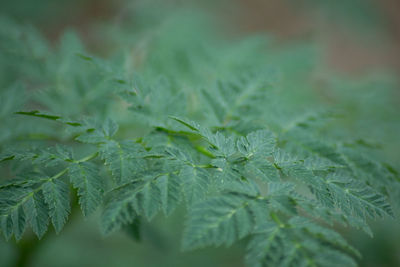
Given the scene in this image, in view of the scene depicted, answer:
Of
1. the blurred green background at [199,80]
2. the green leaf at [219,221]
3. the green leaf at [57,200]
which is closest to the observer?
the green leaf at [219,221]

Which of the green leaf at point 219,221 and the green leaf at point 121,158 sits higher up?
the green leaf at point 121,158

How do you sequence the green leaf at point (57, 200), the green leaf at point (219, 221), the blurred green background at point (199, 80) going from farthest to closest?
the blurred green background at point (199, 80), the green leaf at point (57, 200), the green leaf at point (219, 221)

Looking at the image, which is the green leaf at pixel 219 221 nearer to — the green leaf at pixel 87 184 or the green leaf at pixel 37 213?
the green leaf at pixel 87 184

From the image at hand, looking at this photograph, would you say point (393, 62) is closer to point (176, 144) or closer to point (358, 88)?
point (358, 88)

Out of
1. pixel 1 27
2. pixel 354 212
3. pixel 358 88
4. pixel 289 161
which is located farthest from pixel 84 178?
pixel 358 88

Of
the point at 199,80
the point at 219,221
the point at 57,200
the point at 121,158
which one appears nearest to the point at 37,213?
the point at 57,200

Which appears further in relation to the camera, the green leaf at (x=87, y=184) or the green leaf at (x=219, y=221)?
the green leaf at (x=87, y=184)

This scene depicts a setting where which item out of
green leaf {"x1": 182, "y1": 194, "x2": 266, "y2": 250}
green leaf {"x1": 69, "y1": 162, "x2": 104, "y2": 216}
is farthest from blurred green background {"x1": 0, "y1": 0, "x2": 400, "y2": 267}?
green leaf {"x1": 182, "y1": 194, "x2": 266, "y2": 250}

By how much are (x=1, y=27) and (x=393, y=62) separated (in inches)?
202

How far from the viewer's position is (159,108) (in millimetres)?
1282

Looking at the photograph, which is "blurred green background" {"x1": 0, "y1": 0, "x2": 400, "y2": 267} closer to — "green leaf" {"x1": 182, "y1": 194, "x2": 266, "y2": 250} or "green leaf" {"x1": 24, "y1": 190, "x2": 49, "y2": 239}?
"green leaf" {"x1": 24, "y1": 190, "x2": 49, "y2": 239}

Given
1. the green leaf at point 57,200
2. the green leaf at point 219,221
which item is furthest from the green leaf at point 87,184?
the green leaf at point 219,221

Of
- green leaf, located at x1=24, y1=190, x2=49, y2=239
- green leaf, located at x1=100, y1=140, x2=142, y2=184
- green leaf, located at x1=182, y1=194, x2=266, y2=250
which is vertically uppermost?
green leaf, located at x1=100, y1=140, x2=142, y2=184

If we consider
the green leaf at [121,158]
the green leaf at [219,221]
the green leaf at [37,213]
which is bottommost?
the green leaf at [219,221]
